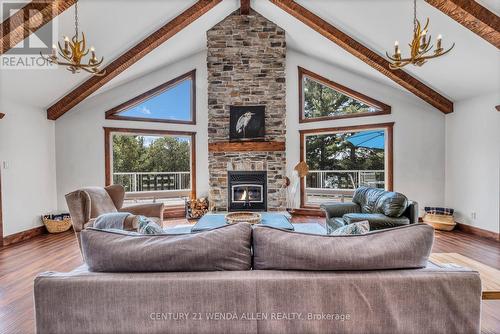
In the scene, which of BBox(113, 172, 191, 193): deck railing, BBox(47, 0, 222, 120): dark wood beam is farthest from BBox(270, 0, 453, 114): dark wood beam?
BBox(113, 172, 191, 193): deck railing

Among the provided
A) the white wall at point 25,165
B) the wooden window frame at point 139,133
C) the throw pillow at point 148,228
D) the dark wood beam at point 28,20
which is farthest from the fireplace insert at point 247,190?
the throw pillow at point 148,228

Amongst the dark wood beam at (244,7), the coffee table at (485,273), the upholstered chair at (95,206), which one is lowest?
the coffee table at (485,273)

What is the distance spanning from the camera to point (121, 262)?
1.27 m

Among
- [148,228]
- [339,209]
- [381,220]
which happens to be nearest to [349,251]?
[148,228]

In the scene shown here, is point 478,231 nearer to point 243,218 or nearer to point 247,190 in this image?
point 243,218

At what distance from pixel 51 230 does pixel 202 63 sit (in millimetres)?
4722

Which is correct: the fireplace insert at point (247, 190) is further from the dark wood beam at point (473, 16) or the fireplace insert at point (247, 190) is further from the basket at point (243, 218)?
the dark wood beam at point (473, 16)

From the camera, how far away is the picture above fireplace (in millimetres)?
5785

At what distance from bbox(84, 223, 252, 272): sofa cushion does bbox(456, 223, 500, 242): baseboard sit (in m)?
4.83

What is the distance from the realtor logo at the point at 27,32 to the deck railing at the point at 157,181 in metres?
2.89

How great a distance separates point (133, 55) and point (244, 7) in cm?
260

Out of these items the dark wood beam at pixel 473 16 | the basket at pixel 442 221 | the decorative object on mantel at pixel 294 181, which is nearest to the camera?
the dark wood beam at pixel 473 16

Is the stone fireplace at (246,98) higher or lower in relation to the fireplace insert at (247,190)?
higher

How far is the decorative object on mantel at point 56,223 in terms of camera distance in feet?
15.6
